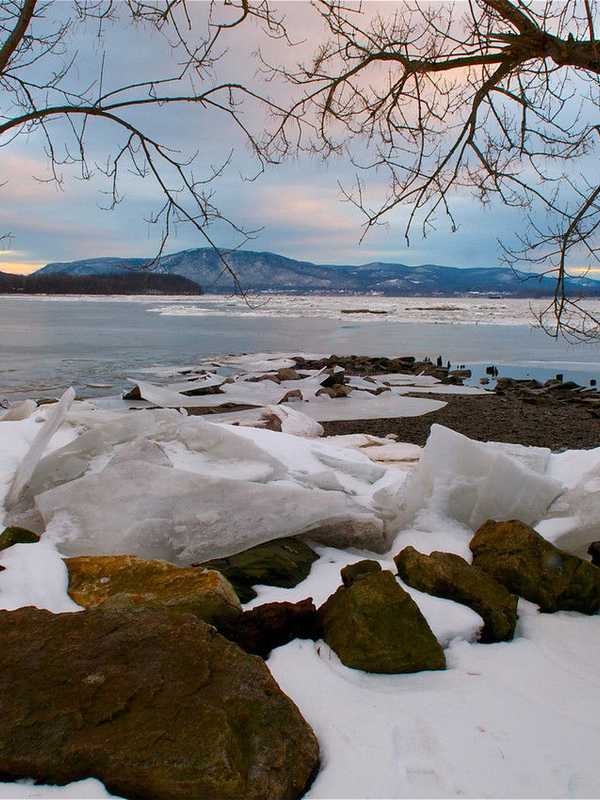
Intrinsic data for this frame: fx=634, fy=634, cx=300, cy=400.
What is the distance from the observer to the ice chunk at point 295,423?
8.09 m

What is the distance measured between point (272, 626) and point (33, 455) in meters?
2.04

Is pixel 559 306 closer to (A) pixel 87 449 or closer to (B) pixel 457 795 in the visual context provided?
(B) pixel 457 795

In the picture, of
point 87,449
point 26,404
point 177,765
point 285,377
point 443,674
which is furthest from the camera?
point 285,377

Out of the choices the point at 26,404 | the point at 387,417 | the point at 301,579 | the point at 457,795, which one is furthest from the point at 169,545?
the point at 387,417

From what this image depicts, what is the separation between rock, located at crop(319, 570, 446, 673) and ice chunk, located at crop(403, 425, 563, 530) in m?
1.19

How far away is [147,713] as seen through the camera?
1.78m

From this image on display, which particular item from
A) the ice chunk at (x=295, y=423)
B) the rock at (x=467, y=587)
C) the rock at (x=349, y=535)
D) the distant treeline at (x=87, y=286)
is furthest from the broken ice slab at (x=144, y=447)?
the distant treeline at (x=87, y=286)

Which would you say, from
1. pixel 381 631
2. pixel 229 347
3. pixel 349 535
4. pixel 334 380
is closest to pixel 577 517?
pixel 349 535

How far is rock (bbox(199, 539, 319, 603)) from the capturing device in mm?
2910

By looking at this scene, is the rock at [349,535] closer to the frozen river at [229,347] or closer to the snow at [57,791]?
the snow at [57,791]

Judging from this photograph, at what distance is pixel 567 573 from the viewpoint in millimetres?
2840

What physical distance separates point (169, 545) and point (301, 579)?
0.70 meters

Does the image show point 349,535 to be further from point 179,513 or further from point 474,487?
point 179,513

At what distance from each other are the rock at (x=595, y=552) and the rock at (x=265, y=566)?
1.38 meters
